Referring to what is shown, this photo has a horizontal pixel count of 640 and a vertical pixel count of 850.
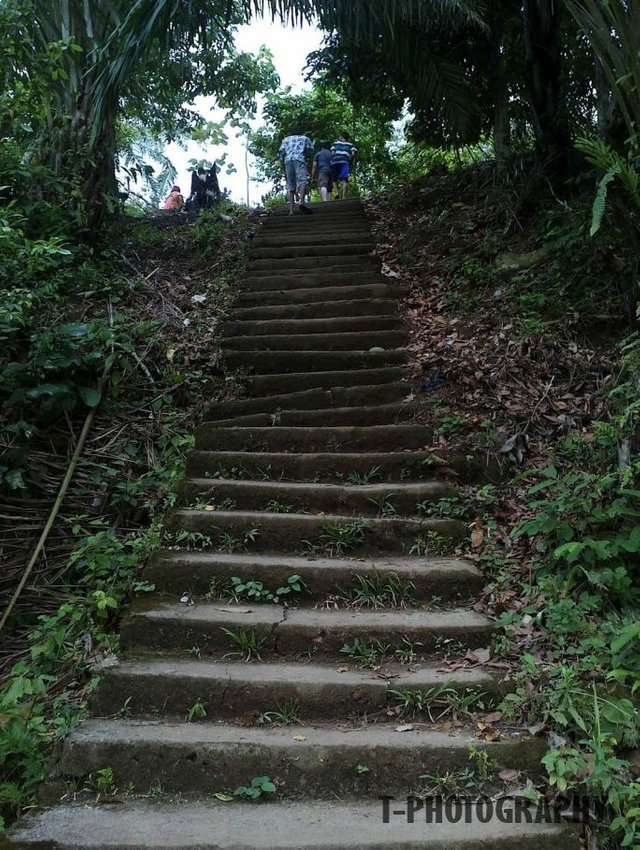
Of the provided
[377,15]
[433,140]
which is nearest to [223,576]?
[377,15]

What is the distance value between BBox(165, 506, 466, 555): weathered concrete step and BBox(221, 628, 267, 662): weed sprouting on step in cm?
66

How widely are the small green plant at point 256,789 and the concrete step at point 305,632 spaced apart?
0.63m

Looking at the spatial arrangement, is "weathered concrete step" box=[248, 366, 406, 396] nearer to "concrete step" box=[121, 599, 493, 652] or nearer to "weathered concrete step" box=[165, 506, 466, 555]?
"weathered concrete step" box=[165, 506, 466, 555]

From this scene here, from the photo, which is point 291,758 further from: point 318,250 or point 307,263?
point 318,250

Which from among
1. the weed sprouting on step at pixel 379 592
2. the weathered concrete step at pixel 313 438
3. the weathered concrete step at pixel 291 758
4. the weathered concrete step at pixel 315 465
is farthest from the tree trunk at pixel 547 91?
the weathered concrete step at pixel 291 758

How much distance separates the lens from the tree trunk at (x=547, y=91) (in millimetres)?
6316

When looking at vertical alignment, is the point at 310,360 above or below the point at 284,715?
above

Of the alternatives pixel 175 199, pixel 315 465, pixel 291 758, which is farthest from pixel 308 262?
pixel 175 199

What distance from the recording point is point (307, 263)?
7355 millimetres

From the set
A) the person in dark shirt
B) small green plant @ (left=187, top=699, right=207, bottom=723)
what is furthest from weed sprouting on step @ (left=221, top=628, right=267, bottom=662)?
the person in dark shirt

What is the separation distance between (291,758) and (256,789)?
6.9 inches

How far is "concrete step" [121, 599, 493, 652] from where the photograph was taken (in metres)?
3.16

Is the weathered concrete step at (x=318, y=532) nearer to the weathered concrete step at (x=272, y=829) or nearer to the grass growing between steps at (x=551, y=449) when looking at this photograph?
the grass growing between steps at (x=551, y=449)

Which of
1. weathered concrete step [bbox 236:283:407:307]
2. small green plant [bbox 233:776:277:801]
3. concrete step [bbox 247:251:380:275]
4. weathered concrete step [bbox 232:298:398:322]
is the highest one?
concrete step [bbox 247:251:380:275]
